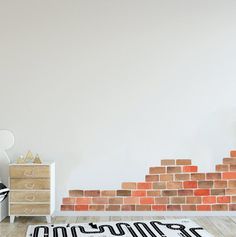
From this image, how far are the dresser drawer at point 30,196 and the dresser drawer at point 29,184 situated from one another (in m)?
0.04

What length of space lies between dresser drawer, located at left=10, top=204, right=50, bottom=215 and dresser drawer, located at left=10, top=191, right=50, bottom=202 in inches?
2.1

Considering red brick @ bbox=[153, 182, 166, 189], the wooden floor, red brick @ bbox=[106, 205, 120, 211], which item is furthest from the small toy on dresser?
red brick @ bbox=[153, 182, 166, 189]

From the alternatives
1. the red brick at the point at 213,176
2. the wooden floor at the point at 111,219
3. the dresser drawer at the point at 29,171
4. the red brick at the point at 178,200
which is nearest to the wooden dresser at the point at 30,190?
the dresser drawer at the point at 29,171

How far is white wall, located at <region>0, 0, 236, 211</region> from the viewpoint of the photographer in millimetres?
5145

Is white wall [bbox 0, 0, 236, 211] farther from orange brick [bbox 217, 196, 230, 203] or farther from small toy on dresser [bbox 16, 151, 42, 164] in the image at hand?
orange brick [bbox 217, 196, 230, 203]

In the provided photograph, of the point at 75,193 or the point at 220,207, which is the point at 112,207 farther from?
the point at 220,207

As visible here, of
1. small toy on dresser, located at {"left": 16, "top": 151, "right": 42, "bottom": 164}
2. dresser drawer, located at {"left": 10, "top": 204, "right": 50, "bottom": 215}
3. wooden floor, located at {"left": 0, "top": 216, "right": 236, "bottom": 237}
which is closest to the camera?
wooden floor, located at {"left": 0, "top": 216, "right": 236, "bottom": 237}

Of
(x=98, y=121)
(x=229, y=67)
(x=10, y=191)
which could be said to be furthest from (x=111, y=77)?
(x=10, y=191)

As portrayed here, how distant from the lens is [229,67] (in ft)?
17.0

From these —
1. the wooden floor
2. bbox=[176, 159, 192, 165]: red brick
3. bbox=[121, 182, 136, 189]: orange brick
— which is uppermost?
bbox=[176, 159, 192, 165]: red brick

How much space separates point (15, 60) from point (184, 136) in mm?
2096

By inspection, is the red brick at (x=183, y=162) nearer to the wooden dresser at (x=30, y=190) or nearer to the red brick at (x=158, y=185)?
the red brick at (x=158, y=185)

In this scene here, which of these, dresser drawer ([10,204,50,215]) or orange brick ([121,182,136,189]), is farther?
orange brick ([121,182,136,189])

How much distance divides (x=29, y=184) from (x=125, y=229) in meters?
1.13
